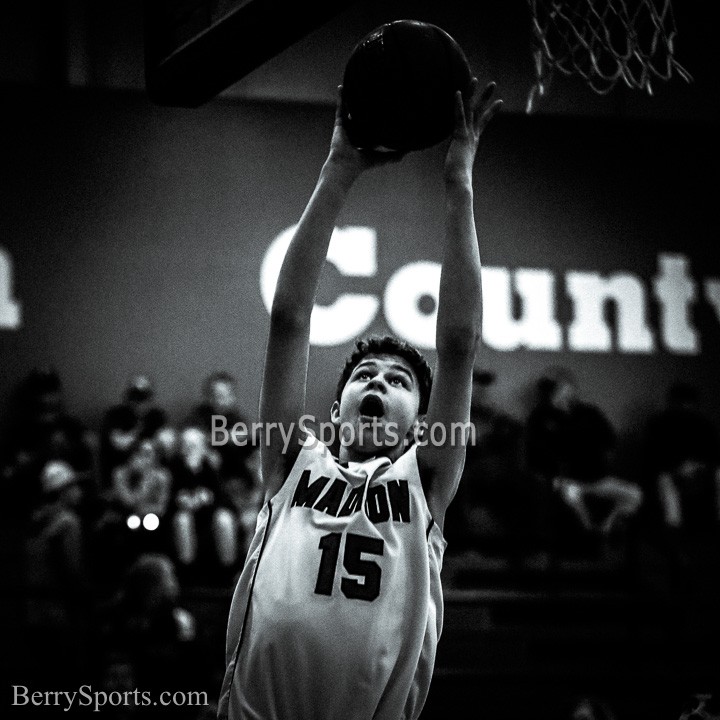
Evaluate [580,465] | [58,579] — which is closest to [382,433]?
[58,579]

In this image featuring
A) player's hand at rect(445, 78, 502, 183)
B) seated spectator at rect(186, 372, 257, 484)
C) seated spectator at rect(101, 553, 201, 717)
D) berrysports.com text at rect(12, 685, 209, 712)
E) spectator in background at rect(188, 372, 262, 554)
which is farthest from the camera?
seated spectator at rect(186, 372, 257, 484)

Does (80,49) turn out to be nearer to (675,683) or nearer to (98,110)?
(98,110)

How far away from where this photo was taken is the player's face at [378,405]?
110 inches

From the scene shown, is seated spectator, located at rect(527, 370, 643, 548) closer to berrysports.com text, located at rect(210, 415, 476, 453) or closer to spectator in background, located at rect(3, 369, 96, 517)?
spectator in background, located at rect(3, 369, 96, 517)

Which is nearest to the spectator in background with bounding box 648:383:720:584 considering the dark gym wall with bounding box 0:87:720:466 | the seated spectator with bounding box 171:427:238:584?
the dark gym wall with bounding box 0:87:720:466

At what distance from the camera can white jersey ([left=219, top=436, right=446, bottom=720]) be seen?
8.02ft

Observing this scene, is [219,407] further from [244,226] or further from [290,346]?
[290,346]

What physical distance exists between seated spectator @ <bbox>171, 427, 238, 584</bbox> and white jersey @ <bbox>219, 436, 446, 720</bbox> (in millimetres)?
4939

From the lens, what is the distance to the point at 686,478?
9.11 meters

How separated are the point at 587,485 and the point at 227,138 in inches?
185

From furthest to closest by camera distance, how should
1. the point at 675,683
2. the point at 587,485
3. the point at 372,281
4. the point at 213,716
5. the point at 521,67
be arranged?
the point at 372,281
the point at 521,67
the point at 587,485
the point at 675,683
the point at 213,716

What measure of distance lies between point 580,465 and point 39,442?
14.2ft

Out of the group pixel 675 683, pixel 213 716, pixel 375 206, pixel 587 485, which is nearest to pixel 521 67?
pixel 375 206

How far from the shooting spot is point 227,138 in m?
10.5
